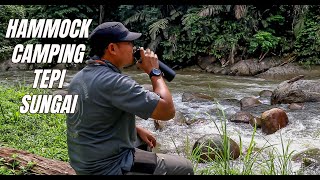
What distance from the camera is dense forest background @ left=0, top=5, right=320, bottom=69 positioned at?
1641 centimetres

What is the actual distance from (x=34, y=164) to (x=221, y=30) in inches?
598

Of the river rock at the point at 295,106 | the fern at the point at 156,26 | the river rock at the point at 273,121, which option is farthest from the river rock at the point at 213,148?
the fern at the point at 156,26

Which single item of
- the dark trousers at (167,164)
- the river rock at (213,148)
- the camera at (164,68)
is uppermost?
the camera at (164,68)

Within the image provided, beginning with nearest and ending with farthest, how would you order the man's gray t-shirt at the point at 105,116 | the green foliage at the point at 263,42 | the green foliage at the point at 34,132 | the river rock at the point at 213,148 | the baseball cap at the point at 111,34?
1. the man's gray t-shirt at the point at 105,116
2. the baseball cap at the point at 111,34
3. the river rock at the point at 213,148
4. the green foliage at the point at 34,132
5. the green foliage at the point at 263,42

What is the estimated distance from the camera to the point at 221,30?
1784cm

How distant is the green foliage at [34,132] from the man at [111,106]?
203cm

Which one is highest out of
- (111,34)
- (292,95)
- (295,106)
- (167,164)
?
(111,34)

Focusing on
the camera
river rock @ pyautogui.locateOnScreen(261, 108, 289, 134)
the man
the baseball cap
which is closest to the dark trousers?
the man

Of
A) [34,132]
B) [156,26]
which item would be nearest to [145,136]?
[34,132]

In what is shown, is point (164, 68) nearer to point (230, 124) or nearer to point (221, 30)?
point (230, 124)

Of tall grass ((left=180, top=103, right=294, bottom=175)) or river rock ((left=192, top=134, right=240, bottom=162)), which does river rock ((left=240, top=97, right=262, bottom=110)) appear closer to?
river rock ((left=192, top=134, right=240, bottom=162))

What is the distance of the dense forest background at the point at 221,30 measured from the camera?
16406 millimetres

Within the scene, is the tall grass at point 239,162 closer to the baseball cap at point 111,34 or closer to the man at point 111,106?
the man at point 111,106

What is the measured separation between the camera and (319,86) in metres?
10.4
